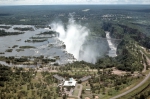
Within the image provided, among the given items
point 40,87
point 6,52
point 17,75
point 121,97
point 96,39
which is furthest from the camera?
point 96,39

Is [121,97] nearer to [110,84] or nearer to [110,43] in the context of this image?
[110,84]

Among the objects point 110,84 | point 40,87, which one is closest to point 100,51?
point 110,84

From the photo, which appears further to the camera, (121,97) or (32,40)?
(32,40)

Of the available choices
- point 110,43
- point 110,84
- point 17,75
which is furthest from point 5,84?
point 110,43

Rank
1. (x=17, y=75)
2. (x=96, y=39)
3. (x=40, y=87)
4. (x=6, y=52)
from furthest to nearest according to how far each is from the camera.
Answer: (x=96, y=39) < (x=6, y=52) < (x=17, y=75) < (x=40, y=87)

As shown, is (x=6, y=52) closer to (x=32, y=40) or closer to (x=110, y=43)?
(x=32, y=40)

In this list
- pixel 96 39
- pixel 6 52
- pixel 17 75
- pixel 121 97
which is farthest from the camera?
pixel 96 39

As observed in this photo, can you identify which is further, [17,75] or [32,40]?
[32,40]

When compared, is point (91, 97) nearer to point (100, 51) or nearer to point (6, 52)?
point (100, 51)

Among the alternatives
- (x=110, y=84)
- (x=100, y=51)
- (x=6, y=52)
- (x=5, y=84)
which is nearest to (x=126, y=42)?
(x=100, y=51)
